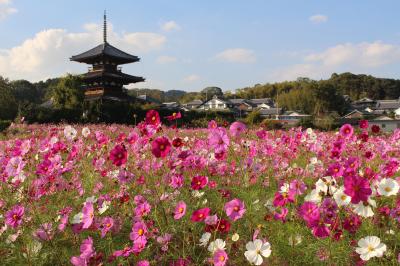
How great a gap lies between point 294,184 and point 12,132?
36.8 ft

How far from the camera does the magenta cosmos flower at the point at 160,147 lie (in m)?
2.16

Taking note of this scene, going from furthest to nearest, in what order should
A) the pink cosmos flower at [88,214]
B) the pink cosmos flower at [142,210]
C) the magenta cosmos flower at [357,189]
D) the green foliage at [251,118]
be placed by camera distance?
the green foliage at [251,118] → the pink cosmos flower at [142,210] → the pink cosmos flower at [88,214] → the magenta cosmos flower at [357,189]

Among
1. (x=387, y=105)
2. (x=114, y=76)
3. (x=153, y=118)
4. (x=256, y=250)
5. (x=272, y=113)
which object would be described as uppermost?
(x=114, y=76)

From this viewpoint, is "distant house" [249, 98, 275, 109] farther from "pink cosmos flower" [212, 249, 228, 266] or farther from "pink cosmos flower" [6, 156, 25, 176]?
"pink cosmos flower" [212, 249, 228, 266]

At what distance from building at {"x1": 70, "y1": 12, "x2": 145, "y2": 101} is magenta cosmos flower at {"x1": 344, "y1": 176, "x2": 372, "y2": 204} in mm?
28853

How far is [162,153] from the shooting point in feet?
7.13

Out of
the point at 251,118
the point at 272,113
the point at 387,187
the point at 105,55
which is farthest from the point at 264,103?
the point at 387,187

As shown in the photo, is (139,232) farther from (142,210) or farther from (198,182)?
(198,182)

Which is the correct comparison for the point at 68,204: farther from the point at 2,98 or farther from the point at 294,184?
the point at 2,98

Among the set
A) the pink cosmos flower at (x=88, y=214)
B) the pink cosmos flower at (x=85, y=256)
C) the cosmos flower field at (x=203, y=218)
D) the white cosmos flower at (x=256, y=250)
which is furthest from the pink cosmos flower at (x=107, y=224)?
the white cosmos flower at (x=256, y=250)

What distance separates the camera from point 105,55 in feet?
99.5

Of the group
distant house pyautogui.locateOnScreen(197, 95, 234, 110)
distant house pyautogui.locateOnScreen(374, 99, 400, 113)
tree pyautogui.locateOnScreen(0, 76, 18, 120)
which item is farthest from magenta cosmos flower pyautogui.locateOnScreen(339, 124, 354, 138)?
distant house pyautogui.locateOnScreen(374, 99, 400, 113)

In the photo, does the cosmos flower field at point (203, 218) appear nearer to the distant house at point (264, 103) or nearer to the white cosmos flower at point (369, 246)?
the white cosmos flower at point (369, 246)

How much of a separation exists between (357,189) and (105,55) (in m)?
30.2
